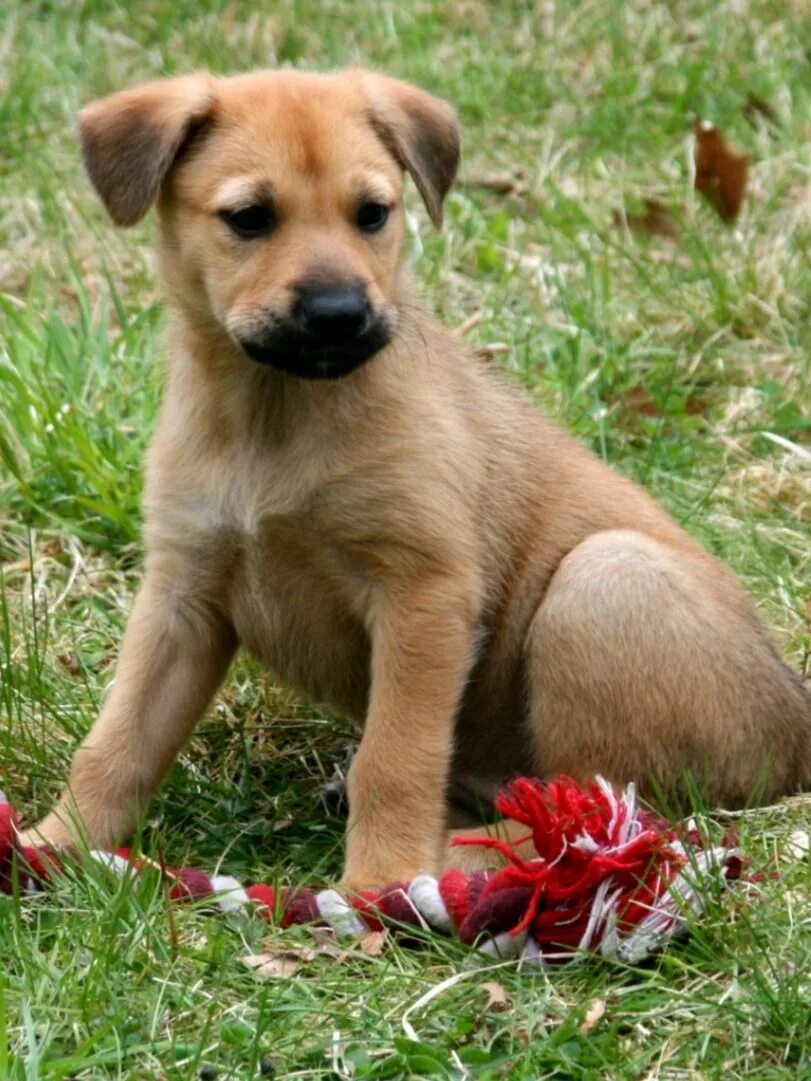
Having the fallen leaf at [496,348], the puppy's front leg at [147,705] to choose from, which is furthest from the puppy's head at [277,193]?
the fallen leaf at [496,348]

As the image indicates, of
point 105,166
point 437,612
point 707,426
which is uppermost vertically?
point 105,166

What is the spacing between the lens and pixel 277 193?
15.1 feet

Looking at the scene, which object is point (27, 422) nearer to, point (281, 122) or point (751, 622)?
point (281, 122)

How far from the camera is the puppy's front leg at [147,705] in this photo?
496cm

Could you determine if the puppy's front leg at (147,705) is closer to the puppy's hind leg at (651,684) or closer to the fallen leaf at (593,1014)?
the puppy's hind leg at (651,684)

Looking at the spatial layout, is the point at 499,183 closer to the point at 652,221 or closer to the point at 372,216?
the point at 652,221

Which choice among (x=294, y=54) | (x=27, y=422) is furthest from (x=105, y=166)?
(x=294, y=54)

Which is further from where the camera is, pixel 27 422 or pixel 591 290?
pixel 591 290

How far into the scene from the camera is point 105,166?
4781mm

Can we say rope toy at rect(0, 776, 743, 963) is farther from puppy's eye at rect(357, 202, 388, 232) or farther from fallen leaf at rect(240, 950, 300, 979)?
puppy's eye at rect(357, 202, 388, 232)

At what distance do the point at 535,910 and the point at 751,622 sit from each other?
1298 millimetres

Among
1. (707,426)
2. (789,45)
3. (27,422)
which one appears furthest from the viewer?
(789,45)

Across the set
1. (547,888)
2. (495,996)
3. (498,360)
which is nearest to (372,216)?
(547,888)

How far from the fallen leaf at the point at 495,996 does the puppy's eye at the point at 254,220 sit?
1.90 m
